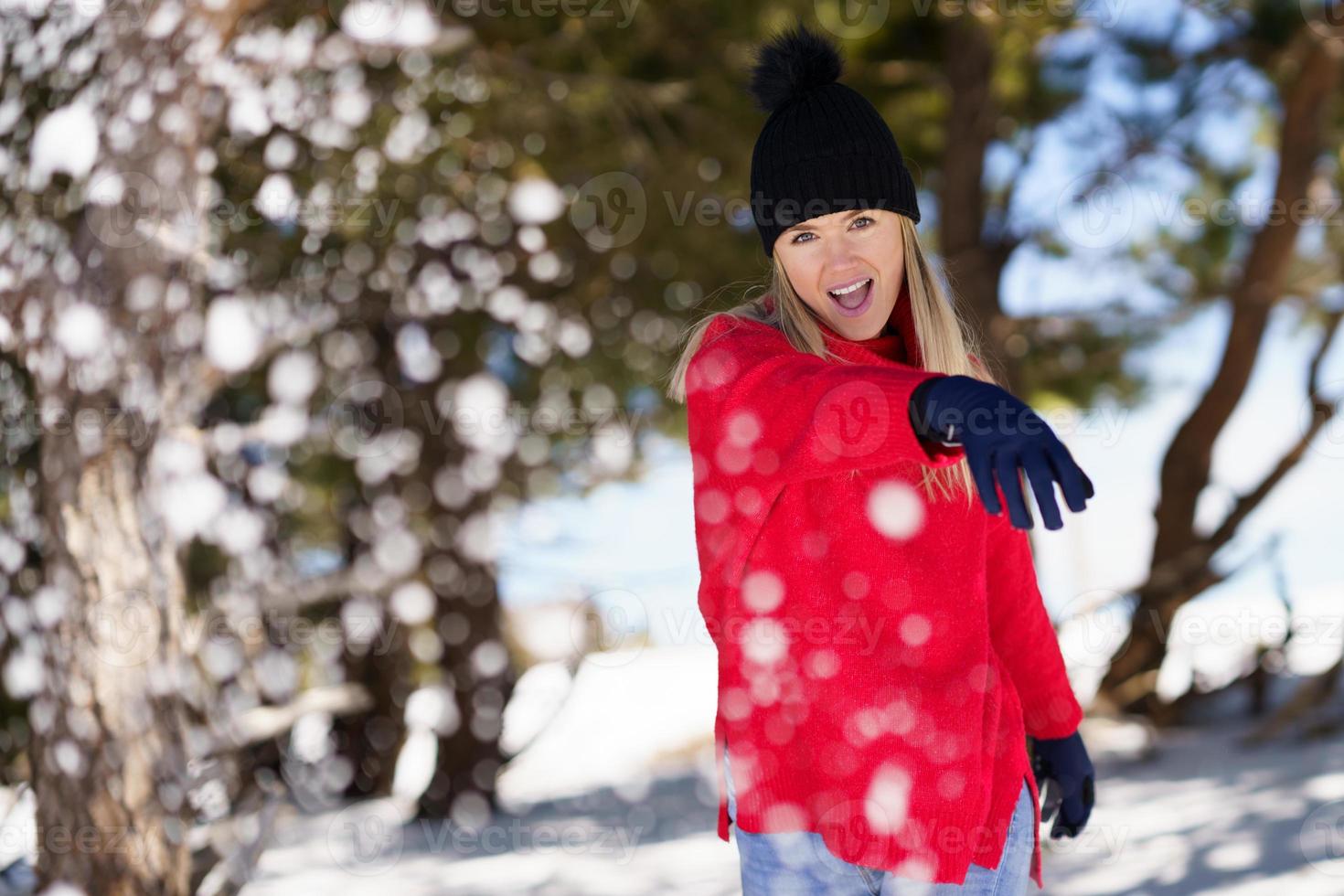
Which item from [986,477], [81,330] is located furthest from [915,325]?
[81,330]

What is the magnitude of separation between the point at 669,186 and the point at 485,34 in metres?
0.96

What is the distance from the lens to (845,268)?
1539 millimetres

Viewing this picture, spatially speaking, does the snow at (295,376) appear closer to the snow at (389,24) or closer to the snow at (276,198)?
the snow at (276,198)

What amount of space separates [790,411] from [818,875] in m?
0.58

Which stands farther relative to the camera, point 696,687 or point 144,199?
point 696,687

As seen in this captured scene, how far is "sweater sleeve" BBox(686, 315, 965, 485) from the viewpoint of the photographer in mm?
1176

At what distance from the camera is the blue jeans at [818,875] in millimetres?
1357

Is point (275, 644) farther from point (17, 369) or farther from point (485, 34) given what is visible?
point (485, 34)

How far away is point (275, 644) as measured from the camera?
209 inches

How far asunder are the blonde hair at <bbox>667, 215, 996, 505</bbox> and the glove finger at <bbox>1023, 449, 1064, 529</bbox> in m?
0.41

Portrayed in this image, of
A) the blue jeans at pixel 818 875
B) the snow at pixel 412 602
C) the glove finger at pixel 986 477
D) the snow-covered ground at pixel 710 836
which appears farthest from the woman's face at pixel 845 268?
the snow at pixel 412 602

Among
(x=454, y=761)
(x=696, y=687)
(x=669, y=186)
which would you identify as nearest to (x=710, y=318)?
(x=669, y=186)

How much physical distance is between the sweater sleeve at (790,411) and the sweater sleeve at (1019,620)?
1.47 feet

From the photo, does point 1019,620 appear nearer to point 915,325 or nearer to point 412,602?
point 915,325
